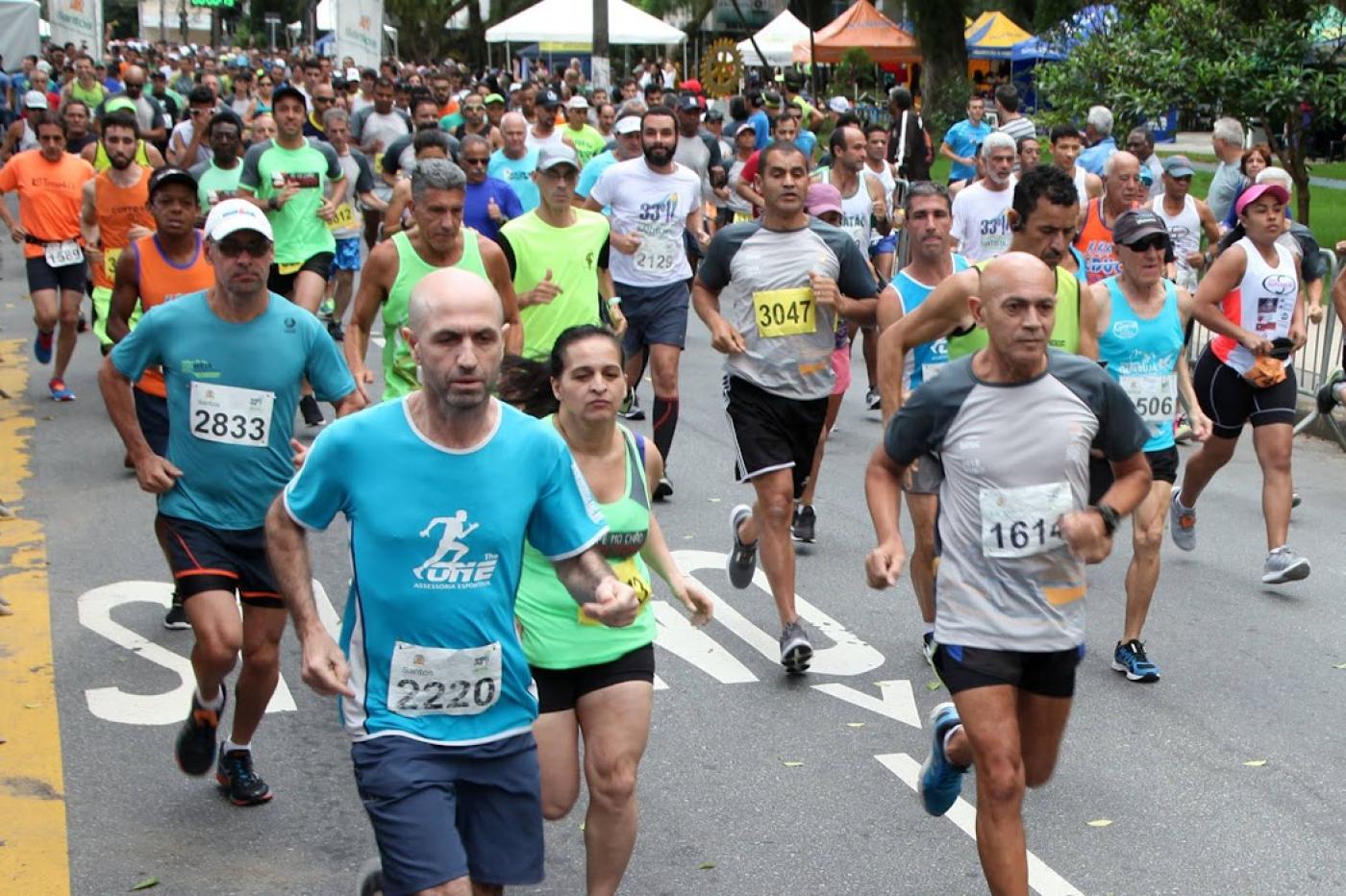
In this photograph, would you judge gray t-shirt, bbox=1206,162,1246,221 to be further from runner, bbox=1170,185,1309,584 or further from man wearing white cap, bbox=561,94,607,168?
runner, bbox=1170,185,1309,584

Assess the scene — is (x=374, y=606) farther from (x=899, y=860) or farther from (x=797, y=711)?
A: (x=797, y=711)

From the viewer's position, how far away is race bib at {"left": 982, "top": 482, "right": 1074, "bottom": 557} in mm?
5031

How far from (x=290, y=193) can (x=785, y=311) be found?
6.09m

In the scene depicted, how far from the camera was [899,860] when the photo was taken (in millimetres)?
5809

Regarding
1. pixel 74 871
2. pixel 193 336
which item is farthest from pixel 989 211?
pixel 74 871

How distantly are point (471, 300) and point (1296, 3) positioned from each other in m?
14.6

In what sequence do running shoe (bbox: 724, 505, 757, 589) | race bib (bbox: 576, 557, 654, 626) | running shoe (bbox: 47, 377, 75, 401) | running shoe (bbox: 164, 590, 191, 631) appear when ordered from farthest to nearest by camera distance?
1. running shoe (bbox: 47, 377, 75, 401)
2. running shoe (bbox: 724, 505, 757, 589)
3. running shoe (bbox: 164, 590, 191, 631)
4. race bib (bbox: 576, 557, 654, 626)

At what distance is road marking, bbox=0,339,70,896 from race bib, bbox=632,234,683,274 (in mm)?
3705

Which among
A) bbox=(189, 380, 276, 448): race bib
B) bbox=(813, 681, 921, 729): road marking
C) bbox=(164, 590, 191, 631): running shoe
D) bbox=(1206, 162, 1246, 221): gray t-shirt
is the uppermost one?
bbox=(1206, 162, 1246, 221): gray t-shirt

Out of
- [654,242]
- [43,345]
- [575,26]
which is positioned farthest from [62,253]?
[575,26]

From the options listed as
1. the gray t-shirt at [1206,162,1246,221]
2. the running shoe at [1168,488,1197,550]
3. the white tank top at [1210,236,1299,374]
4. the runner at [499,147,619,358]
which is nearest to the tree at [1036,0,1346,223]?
the gray t-shirt at [1206,162,1246,221]

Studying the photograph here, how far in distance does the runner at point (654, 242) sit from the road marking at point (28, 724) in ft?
11.4

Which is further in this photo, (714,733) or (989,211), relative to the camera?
(989,211)

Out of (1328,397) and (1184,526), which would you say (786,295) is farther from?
(1328,397)
